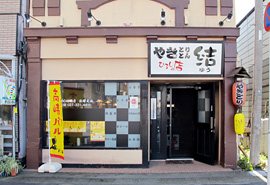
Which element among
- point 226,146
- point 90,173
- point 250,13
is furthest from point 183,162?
point 250,13

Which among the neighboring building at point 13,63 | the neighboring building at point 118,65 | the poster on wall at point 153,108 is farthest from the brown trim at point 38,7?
the poster on wall at point 153,108

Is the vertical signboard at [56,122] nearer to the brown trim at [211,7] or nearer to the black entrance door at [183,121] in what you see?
the black entrance door at [183,121]

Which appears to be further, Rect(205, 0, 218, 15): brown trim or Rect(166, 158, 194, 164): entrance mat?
Rect(166, 158, 194, 164): entrance mat

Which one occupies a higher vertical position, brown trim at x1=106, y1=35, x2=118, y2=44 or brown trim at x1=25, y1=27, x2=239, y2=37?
brown trim at x1=25, y1=27, x2=239, y2=37

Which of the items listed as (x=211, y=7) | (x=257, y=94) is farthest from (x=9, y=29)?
(x=257, y=94)

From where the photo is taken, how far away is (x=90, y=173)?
870 cm

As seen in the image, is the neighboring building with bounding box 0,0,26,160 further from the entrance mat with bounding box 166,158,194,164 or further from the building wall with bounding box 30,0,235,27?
the entrance mat with bounding box 166,158,194,164

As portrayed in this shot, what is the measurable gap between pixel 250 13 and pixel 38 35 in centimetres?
1048

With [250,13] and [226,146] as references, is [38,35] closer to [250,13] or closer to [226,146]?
[226,146]

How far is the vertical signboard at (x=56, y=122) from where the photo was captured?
8.70 meters

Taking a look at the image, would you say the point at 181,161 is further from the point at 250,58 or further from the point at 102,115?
the point at 250,58

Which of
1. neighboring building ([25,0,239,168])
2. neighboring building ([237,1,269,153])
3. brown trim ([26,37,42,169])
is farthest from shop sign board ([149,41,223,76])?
neighboring building ([237,1,269,153])

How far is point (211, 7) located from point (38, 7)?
5510 millimetres

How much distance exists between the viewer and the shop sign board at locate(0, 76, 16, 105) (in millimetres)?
8539
